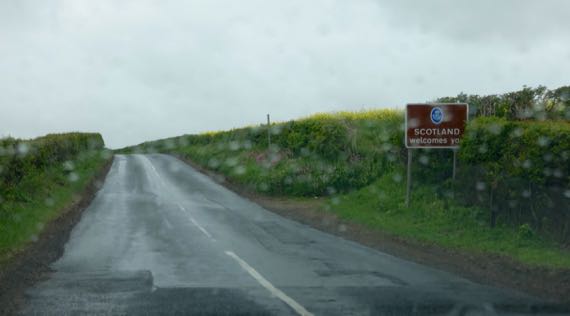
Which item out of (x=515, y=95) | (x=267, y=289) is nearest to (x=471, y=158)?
(x=515, y=95)

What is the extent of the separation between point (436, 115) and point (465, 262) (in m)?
8.13

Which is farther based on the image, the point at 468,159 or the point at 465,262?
the point at 468,159

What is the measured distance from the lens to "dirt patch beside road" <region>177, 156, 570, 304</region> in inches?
432

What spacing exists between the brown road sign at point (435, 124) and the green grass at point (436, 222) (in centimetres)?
168

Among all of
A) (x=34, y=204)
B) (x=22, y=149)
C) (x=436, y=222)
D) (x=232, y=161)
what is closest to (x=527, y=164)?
(x=436, y=222)

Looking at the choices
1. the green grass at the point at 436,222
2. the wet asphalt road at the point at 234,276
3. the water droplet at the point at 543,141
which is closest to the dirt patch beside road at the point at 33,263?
the wet asphalt road at the point at 234,276

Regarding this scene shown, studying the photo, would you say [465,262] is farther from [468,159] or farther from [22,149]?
[22,149]

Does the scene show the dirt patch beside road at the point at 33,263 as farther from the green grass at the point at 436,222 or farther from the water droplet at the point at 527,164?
the water droplet at the point at 527,164

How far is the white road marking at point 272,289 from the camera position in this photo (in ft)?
29.6

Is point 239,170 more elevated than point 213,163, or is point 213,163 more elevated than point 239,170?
point 213,163

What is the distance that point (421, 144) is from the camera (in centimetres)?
2103

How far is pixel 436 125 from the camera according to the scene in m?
20.7

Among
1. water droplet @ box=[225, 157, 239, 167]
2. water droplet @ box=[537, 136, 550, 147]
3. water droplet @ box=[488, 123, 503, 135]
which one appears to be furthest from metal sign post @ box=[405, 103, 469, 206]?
water droplet @ box=[225, 157, 239, 167]

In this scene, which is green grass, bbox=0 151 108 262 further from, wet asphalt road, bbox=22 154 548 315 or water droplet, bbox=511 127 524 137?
water droplet, bbox=511 127 524 137
